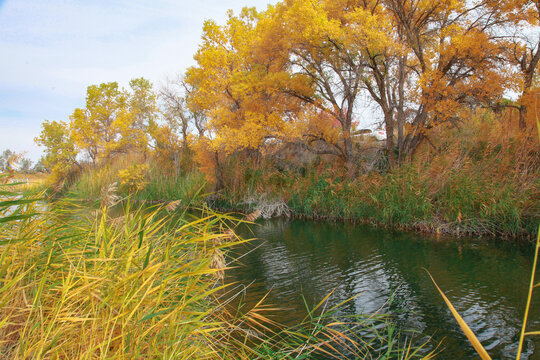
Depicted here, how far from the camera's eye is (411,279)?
636 centimetres

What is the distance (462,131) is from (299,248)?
9697mm

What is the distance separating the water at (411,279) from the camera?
4461 mm

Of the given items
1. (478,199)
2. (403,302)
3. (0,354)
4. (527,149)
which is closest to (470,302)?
(403,302)

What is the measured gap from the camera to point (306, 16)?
1262 cm

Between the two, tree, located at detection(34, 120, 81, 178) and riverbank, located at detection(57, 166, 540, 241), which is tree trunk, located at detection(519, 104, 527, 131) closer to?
riverbank, located at detection(57, 166, 540, 241)

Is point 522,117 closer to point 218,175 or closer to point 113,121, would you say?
point 218,175

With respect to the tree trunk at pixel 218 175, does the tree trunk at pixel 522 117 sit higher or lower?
higher

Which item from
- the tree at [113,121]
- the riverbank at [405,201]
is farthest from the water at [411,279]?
the tree at [113,121]

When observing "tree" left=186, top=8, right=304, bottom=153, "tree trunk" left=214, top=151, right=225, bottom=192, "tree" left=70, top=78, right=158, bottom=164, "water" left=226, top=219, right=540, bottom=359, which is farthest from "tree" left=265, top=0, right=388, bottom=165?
"tree" left=70, top=78, right=158, bottom=164

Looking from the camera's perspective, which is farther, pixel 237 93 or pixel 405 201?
pixel 237 93

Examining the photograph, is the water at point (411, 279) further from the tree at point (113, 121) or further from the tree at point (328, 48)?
the tree at point (113, 121)

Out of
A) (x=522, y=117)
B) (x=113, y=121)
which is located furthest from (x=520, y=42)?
(x=113, y=121)

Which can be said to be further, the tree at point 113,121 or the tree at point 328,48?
the tree at point 113,121

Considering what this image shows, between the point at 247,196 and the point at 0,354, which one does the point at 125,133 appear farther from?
the point at 0,354
